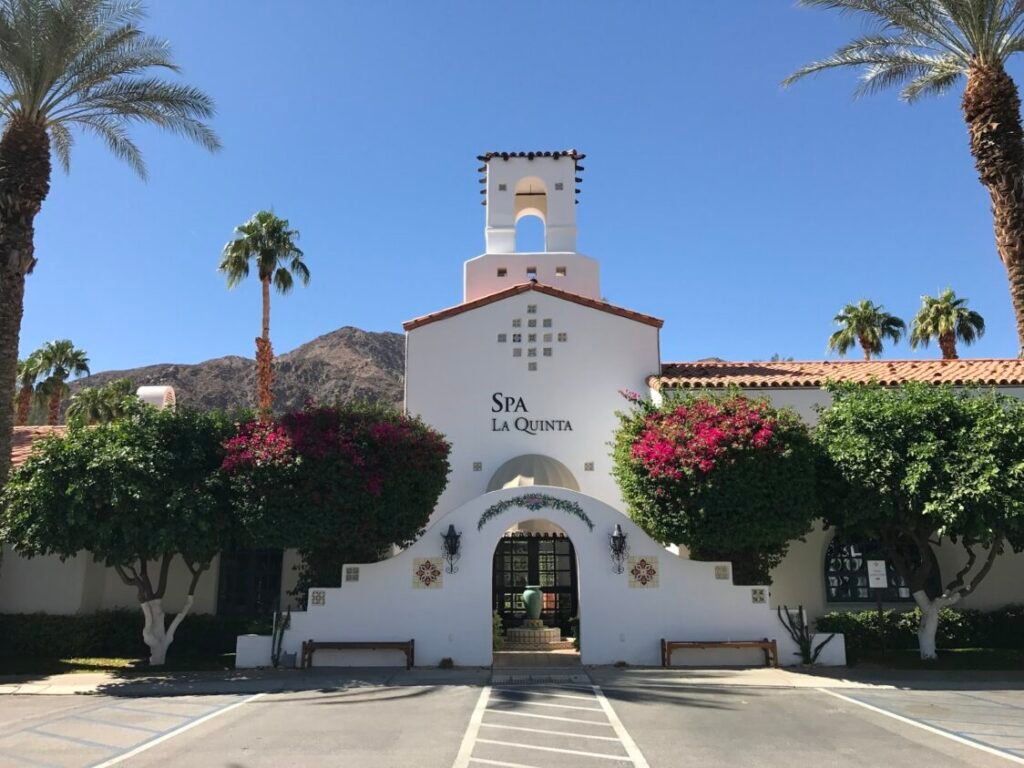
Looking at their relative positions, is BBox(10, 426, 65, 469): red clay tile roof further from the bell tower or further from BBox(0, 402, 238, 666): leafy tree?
the bell tower

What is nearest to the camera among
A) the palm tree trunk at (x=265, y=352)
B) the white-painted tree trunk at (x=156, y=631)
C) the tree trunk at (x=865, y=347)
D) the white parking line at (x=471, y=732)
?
the white parking line at (x=471, y=732)

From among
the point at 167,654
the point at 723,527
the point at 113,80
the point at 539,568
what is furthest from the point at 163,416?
the point at 723,527

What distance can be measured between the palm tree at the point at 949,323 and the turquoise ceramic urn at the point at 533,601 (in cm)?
2530

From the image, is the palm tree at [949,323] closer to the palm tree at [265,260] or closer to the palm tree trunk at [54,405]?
the palm tree at [265,260]

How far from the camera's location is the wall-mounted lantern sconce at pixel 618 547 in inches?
642

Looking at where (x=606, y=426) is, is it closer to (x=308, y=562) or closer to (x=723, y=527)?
(x=723, y=527)

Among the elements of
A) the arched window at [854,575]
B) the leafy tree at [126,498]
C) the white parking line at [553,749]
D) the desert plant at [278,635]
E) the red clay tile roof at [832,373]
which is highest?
the red clay tile roof at [832,373]

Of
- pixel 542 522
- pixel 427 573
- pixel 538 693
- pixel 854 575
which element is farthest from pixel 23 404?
pixel 854 575

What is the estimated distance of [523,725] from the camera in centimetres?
1047

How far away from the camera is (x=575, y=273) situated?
2511cm

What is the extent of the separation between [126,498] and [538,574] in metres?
10.4

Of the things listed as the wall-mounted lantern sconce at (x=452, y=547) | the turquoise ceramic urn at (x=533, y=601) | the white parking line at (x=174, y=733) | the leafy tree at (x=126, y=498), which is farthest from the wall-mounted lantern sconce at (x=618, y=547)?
the leafy tree at (x=126, y=498)

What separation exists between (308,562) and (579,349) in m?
9.71

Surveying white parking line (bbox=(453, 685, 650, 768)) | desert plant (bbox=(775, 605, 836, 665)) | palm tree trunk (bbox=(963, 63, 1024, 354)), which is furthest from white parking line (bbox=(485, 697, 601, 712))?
palm tree trunk (bbox=(963, 63, 1024, 354))
